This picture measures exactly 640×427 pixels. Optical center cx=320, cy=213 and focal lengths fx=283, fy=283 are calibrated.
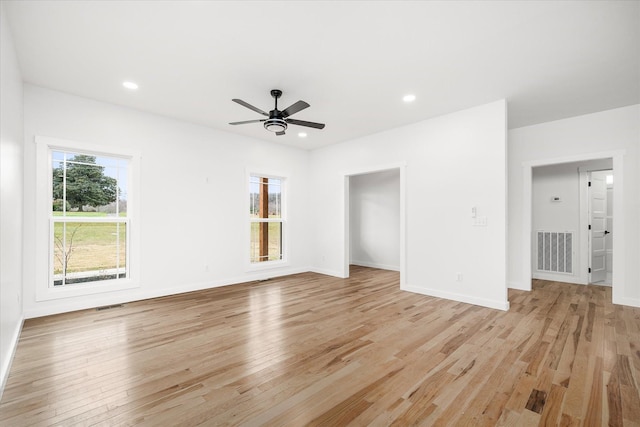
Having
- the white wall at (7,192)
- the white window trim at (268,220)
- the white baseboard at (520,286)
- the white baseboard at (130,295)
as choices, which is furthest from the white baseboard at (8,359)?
the white baseboard at (520,286)

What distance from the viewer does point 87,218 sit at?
4004 mm

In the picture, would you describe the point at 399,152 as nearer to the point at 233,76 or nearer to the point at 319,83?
the point at 319,83

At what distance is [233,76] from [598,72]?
420 cm

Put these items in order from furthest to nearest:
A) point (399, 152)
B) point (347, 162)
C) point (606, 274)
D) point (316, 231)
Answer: point (316, 231) → point (347, 162) → point (606, 274) → point (399, 152)

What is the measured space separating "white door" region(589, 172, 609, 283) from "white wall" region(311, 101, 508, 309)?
294 centimetres

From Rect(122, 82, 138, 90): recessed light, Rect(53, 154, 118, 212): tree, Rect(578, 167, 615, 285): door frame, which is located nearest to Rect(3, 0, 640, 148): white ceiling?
Rect(122, 82, 138, 90): recessed light

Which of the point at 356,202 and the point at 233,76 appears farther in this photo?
the point at 356,202

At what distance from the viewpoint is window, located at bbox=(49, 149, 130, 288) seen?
12.5ft

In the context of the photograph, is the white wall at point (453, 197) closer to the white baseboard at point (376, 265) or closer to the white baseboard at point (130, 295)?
the white baseboard at point (376, 265)

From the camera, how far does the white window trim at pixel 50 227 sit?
358 centimetres

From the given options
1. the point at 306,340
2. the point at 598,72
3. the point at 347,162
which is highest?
the point at 598,72

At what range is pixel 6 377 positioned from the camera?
2.20m

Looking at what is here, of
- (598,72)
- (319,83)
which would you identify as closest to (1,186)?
(319,83)

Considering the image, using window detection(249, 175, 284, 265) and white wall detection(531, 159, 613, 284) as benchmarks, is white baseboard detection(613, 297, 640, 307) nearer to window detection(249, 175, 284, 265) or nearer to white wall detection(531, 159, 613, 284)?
white wall detection(531, 159, 613, 284)
